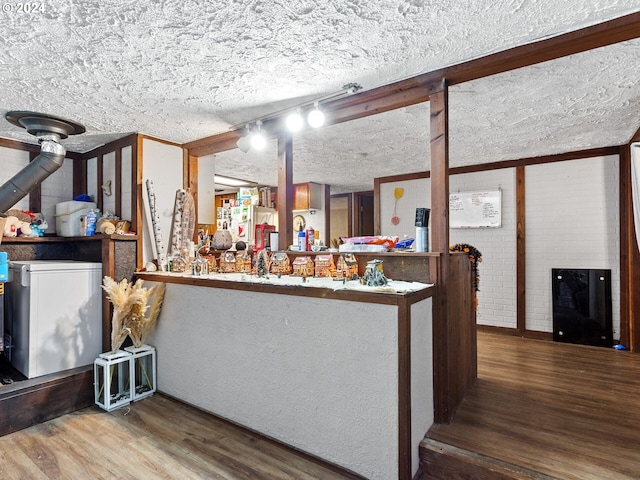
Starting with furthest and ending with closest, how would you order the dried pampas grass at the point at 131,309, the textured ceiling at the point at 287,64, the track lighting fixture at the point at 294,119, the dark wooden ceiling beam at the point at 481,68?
the dried pampas grass at the point at 131,309 → the track lighting fixture at the point at 294,119 → the dark wooden ceiling beam at the point at 481,68 → the textured ceiling at the point at 287,64

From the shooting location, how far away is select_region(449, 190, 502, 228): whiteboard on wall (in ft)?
16.0

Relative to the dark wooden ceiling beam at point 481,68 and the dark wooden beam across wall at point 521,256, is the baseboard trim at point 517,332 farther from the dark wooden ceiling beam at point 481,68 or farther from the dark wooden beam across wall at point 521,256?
the dark wooden ceiling beam at point 481,68

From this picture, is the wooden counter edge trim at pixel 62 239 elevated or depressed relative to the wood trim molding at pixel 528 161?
depressed

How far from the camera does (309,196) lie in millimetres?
6141

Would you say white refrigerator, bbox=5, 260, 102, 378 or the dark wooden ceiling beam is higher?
the dark wooden ceiling beam

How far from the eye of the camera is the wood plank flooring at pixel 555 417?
72.9 inches

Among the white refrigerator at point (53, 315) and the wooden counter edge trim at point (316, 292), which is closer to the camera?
the wooden counter edge trim at point (316, 292)

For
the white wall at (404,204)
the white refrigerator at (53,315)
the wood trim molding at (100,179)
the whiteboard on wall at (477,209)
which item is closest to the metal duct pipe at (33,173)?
the white refrigerator at (53,315)

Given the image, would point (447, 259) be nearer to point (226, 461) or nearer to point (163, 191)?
point (226, 461)

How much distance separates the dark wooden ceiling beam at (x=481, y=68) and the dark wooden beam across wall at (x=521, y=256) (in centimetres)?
300

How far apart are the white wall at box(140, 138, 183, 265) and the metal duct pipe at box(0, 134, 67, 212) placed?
68cm

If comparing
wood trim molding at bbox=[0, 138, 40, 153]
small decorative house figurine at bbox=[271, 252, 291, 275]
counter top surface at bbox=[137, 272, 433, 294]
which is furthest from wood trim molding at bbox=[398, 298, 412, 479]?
wood trim molding at bbox=[0, 138, 40, 153]

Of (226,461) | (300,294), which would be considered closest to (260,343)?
(300,294)

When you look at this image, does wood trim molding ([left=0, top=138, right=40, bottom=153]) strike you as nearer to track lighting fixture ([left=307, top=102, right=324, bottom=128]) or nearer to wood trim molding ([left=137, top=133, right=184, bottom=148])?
wood trim molding ([left=137, top=133, right=184, bottom=148])
